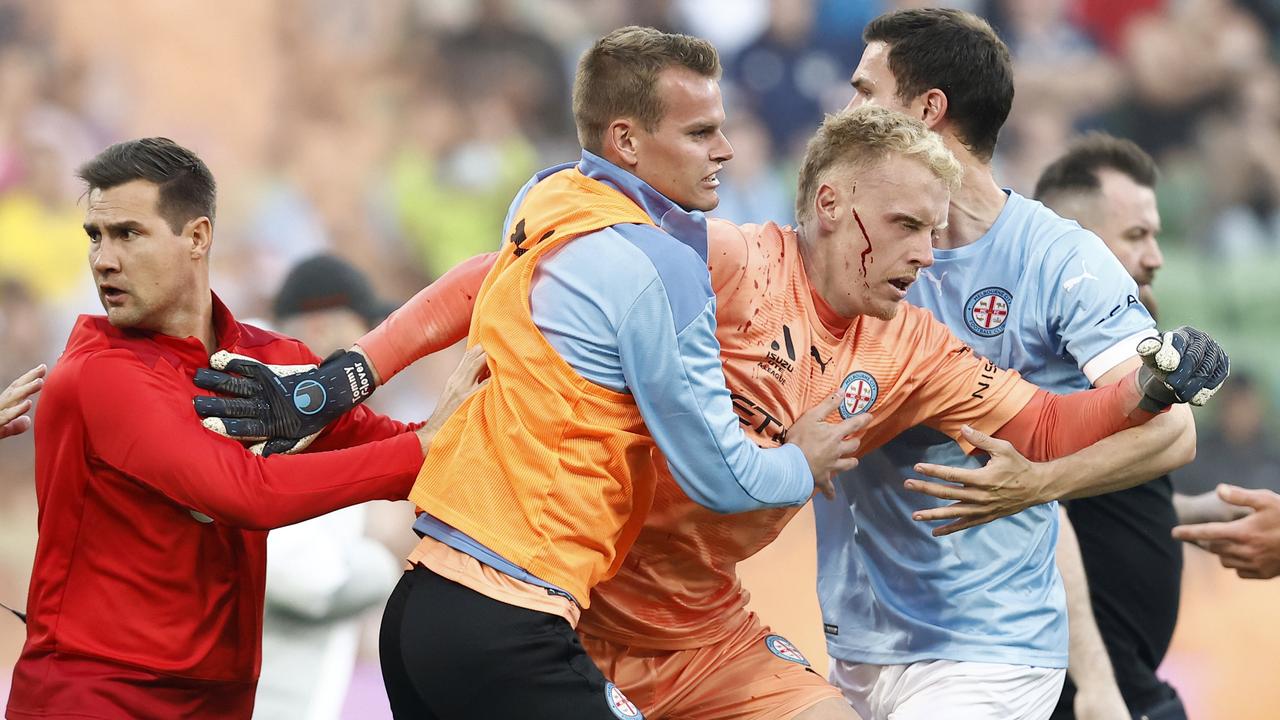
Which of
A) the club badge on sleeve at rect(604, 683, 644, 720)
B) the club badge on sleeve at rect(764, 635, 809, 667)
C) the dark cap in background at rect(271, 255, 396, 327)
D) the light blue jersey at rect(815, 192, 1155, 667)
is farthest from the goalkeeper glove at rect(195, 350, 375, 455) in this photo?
the dark cap in background at rect(271, 255, 396, 327)

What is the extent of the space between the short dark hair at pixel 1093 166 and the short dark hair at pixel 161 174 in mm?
2930

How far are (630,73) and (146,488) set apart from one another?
1.32 metres

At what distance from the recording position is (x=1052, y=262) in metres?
3.50

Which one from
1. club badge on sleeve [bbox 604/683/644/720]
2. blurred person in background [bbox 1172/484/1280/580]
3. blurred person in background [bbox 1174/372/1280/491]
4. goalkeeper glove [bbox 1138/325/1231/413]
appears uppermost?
goalkeeper glove [bbox 1138/325/1231/413]

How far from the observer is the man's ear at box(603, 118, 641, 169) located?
3012 millimetres

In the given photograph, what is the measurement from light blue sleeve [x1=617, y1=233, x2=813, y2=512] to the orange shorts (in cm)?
53

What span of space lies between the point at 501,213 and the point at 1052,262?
275 inches

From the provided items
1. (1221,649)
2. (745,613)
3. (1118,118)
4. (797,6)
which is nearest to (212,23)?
(797,6)

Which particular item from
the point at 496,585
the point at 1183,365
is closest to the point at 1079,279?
the point at 1183,365

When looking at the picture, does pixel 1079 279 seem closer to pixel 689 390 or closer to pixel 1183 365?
pixel 1183 365

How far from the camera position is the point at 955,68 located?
3742mm

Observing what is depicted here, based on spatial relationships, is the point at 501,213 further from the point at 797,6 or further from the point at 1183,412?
the point at 1183,412

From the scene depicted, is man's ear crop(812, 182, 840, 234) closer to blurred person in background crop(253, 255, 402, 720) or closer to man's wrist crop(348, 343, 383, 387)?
man's wrist crop(348, 343, 383, 387)

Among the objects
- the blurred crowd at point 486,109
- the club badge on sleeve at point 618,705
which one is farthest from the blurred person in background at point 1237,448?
the club badge on sleeve at point 618,705
